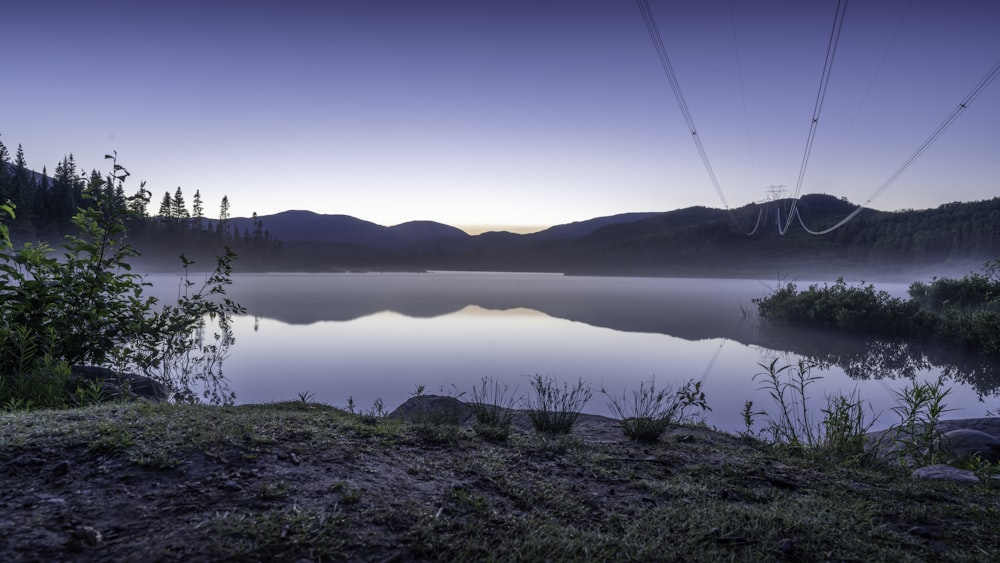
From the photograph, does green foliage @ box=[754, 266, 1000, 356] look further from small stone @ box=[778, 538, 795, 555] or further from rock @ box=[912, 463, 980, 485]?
small stone @ box=[778, 538, 795, 555]

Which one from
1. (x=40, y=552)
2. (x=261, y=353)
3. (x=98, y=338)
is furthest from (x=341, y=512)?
(x=261, y=353)

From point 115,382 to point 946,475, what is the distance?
967 centimetres

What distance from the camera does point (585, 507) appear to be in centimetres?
328

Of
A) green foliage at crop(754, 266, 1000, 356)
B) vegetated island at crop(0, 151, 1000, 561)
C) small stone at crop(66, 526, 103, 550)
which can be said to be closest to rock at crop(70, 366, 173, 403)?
vegetated island at crop(0, 151, 1000, 561)

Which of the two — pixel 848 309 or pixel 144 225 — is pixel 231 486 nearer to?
pixel 848 309

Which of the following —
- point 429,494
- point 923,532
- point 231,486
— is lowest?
point 923,532

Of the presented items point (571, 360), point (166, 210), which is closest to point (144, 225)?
point (166, 210)

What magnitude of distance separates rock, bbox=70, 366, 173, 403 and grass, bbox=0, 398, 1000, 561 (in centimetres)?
194

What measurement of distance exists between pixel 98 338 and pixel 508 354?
12505mm

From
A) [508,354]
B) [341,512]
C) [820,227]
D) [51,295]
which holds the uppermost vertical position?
[820,227]

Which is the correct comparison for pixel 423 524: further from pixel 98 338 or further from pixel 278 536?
pixel 98 338

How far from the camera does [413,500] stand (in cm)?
304

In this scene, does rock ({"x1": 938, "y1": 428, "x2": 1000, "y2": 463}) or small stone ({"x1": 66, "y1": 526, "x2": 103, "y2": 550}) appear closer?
small stone ({"x1": 66, "y1": 526, "x2": 103, "y2": 550})

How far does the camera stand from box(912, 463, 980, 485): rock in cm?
431
